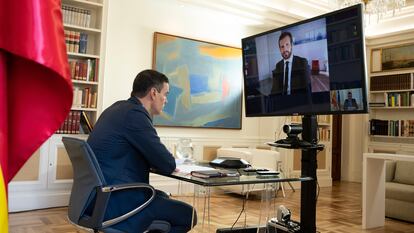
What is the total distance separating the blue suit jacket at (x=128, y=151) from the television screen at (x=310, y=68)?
3.12 ft

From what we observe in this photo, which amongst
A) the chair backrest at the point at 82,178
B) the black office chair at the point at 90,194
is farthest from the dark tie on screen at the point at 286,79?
the chair backrest at the point at 82,178

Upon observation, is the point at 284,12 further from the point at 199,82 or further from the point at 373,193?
the point at 373,193

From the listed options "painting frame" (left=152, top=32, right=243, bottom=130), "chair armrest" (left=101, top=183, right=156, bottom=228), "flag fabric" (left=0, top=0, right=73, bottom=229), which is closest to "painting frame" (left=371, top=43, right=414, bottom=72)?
"painting frame" (left=152, top=32, right=243, bottom=130)

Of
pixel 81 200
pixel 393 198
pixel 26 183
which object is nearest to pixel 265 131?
pixel 393 198

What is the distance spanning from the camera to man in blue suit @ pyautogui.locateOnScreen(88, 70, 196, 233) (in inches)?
75.7

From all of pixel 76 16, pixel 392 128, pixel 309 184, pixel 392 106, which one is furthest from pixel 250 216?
pixel 392 106

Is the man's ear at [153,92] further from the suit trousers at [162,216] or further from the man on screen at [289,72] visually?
the man on screen at [289,72]

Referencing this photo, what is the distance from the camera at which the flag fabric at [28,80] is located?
72 centimetres

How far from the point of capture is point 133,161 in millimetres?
2010

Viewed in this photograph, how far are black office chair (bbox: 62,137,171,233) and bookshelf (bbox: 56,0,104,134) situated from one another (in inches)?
106

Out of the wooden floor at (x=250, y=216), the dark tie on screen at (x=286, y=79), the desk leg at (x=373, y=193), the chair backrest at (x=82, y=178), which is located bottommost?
the wooden floor at (x=250, y=216)

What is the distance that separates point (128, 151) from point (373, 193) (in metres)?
3.01

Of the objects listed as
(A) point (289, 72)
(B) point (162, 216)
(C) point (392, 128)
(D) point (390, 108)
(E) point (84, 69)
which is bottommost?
(B) point (162, 216)

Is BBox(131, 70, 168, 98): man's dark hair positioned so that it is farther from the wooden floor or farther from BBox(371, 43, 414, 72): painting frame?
BBox(371, 43, 414, 72): painting frame
